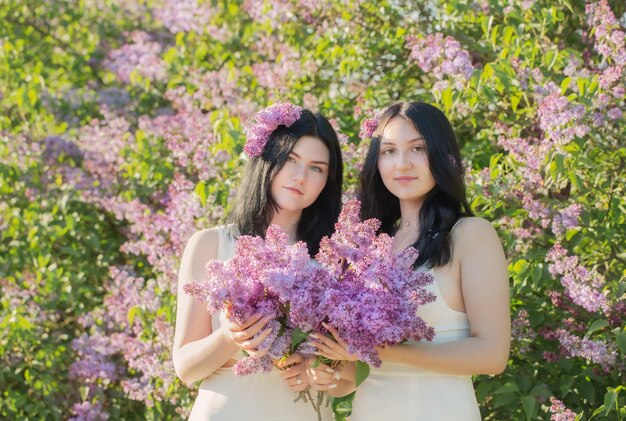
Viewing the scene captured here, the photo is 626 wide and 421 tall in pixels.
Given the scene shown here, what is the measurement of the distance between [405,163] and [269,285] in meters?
0.80

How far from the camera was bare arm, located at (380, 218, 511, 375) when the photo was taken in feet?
7.88

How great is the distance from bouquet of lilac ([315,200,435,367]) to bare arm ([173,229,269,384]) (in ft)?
1.32

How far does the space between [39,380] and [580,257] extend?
2797 mm

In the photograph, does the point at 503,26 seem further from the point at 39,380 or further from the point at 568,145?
the point at 39,380

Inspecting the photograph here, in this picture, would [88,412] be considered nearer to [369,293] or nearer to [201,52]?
[201,52]

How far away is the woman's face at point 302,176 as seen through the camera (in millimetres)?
2832

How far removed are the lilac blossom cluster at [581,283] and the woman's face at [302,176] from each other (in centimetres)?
82

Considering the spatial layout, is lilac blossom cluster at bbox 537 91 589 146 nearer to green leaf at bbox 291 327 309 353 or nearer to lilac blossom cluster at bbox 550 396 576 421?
lilac blossom cluster at bbox 550 396 576 421

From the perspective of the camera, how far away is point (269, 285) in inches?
79.3

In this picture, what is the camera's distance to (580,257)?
349cm

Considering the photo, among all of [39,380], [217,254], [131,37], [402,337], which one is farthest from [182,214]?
[131,37]

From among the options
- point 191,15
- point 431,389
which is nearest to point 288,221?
point 431,389

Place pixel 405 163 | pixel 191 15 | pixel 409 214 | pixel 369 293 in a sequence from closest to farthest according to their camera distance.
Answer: pixel 369 293
pixel 405 163
pixel 409 214
pixel 191 15

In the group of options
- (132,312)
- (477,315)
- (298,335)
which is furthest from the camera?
(132,312)
